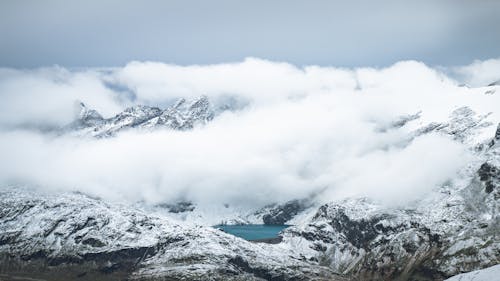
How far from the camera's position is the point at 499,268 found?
12544 centimetres

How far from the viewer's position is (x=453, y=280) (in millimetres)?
129500

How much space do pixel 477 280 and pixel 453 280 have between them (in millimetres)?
5596

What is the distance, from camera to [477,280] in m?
125

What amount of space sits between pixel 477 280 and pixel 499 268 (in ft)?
17.4

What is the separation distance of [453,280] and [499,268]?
9.90m
